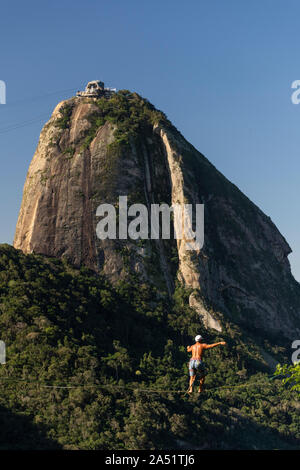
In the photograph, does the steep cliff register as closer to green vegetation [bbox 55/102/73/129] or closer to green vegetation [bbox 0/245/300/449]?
green vegetation [bbox 55/102/73/129]

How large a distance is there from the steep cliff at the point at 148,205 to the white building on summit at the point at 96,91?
1.44 meters

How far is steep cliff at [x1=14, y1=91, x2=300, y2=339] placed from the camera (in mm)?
93812

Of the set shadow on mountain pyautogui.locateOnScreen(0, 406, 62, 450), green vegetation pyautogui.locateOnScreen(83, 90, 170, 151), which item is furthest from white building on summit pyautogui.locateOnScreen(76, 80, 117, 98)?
shadow on mountain pyautogui.locateOnScreen(0, 406, 62, 450)

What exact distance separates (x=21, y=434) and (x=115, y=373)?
14.7 metres

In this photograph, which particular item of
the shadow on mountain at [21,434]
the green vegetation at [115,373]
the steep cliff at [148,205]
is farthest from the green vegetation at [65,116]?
the shadow on mountain at [21,434]

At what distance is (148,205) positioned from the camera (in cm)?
9925

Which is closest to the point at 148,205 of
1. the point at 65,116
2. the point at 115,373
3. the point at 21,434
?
the point at 65,116

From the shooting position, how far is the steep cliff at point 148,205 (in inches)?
3693

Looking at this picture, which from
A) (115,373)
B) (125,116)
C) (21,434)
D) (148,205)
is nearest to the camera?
(21,434)

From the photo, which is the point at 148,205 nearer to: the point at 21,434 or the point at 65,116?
the point at 65,116

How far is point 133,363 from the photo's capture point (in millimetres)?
78375

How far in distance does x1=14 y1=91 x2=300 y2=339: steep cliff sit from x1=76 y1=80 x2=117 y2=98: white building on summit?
4.74 feet

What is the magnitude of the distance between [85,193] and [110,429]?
3779 centimetres

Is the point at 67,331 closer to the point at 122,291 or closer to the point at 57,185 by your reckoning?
the point at 122,291
